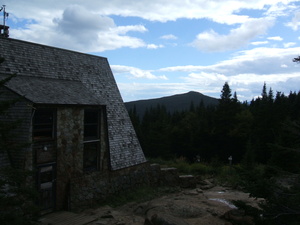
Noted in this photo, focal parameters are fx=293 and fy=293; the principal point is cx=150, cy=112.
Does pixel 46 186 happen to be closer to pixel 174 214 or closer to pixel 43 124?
pixel 43 124

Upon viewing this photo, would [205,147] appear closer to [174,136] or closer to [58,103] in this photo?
[174,136]

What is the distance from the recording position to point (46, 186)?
11938 mm

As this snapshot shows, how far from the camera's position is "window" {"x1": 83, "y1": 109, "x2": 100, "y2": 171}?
1411 cm

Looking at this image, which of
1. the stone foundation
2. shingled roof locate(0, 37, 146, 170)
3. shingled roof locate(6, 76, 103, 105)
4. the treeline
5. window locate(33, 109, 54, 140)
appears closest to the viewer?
shingled roof locate(6, 76, 103, 105)

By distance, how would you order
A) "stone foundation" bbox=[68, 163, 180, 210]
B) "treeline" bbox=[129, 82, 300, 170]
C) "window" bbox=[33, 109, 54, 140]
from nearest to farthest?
"window" bbox=[33, 109, 54, 140] < "stone foundation" bbox=[68, 163, 180, 210] < "treeline" bbox=[129, 82, 300, 170]

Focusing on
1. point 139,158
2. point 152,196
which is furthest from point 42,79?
point 152,196

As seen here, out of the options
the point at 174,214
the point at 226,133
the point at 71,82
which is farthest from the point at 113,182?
the point at 226,133

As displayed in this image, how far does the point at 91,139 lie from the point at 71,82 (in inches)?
119

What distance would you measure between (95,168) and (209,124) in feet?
134

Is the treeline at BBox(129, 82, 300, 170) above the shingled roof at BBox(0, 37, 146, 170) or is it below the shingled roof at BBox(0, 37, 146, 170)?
below

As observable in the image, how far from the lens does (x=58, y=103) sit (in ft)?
38.1

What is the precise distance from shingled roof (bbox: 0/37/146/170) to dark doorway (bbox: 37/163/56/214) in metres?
2.75

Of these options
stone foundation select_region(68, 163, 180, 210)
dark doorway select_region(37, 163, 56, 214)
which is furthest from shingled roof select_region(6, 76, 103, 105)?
stone foundation select_region(68, 163, 180, 210)

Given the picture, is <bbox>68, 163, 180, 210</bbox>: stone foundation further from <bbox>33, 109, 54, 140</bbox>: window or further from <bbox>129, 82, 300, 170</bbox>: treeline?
<bbox>129, 82, 300, 170</bbox>: treeline
